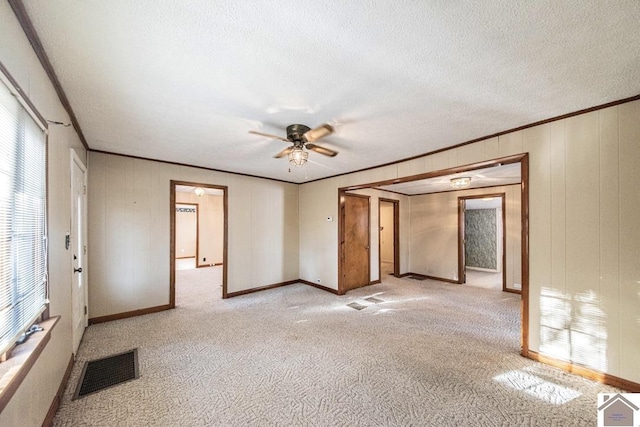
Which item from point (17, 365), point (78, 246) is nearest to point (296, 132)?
point (17, 365)

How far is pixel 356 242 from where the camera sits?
5.46 m

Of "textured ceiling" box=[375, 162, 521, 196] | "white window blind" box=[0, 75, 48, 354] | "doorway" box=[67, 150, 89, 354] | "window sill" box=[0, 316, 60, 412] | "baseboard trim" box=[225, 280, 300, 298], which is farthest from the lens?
"baseboard trim" box=[225, 280, 300, 298]

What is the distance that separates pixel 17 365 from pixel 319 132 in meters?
2.28

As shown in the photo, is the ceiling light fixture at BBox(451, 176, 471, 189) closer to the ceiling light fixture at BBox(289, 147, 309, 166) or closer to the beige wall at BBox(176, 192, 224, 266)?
the ceiling light fixture at BBox(289, 147, 309, 166)

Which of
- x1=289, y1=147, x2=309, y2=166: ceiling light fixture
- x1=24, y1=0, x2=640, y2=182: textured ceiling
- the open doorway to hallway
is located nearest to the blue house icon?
x1=24, y1=0, x2=640, y2=182: textured ceiling

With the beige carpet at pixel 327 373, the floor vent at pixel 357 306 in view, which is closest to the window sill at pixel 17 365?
the beige carpet at pixel 327 373

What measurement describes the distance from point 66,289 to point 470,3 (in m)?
3.58

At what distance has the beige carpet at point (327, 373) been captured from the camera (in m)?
1.81

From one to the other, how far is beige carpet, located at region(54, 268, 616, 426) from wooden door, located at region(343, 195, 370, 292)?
52.9 inches

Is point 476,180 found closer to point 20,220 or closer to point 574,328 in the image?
point 574,328

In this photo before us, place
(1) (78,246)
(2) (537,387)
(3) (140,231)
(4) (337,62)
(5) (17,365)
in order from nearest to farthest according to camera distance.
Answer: (5) (17,365), (4) (337,62), (2) (537,387), (1) (78,246), (3) (140,231)

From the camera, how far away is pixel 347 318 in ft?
12.1

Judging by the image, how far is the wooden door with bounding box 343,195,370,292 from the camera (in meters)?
5.25

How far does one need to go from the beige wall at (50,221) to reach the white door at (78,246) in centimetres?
24
